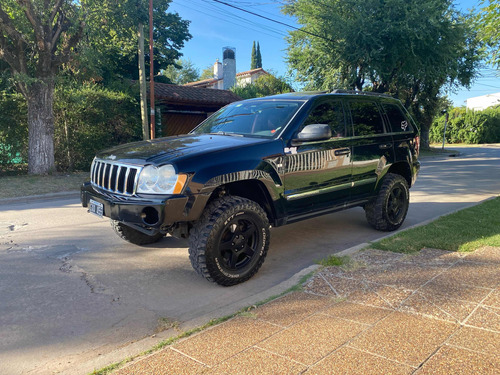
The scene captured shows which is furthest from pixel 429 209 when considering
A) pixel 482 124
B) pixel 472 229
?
pixel 482 124

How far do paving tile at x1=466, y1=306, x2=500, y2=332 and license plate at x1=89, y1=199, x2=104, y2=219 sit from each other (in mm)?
3376

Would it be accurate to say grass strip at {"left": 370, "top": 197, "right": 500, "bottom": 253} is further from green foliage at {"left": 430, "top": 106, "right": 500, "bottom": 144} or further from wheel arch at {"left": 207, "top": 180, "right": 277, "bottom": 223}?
green foliage at {"left": 430, "top": 106, "right": 500, "bottom": 144}

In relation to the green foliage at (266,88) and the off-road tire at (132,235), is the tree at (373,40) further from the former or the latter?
the off-road tire at (132,235)

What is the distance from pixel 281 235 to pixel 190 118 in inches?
697

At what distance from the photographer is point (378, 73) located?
2106 centimetres

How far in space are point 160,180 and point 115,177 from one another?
2.22 feet

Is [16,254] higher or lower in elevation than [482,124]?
lower

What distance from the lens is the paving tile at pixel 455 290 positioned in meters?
3.45

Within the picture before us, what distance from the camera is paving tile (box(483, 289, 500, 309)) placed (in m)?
3.28

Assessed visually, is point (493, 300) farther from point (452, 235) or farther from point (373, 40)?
point (373, 40)

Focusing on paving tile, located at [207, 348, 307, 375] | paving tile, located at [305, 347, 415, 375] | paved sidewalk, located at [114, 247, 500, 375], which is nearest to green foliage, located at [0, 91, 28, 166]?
paved sidewalk, located at [114, 247, 500, 375]

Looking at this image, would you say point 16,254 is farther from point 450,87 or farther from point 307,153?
point 450,87

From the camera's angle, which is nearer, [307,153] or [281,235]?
[307,153]

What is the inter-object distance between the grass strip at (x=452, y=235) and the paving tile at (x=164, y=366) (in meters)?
3.07
